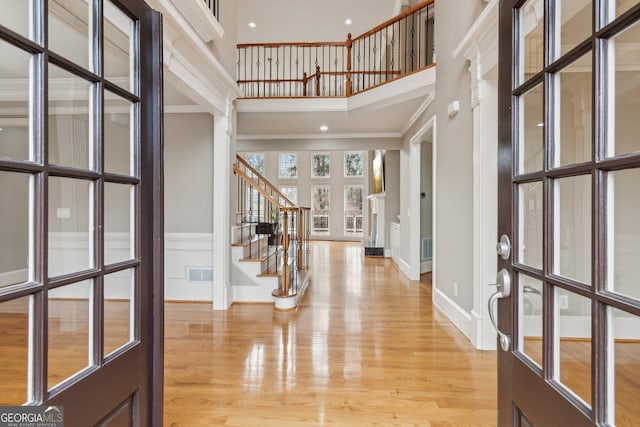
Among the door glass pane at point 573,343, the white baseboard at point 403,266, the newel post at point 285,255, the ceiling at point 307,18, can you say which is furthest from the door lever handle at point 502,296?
the ceiling at point 307,18

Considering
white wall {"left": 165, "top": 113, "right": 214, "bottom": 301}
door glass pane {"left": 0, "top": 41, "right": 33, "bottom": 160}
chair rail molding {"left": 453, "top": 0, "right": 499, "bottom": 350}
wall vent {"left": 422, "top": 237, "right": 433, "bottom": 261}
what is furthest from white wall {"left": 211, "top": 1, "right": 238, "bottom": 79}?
wall vent {"left": 422, "top": 237, "right": 433, "bottom": 261}

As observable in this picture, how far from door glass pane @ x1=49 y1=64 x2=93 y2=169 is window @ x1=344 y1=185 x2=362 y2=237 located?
11902 mm

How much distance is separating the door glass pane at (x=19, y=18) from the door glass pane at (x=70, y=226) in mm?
360

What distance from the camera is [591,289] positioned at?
77 cm

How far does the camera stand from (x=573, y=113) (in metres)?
1.03

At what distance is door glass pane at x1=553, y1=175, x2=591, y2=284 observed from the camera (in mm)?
878

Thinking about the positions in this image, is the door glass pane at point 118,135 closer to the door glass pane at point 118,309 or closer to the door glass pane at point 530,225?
the door glass pane at point 118,309

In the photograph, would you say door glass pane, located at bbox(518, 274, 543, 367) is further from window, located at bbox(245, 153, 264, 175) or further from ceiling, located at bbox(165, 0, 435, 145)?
window, located at bbox(245, 153, 264, 175)

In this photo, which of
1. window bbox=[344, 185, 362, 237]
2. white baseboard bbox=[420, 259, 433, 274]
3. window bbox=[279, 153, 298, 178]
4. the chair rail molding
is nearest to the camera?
the chair rail molding

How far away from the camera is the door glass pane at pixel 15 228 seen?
2.64ft

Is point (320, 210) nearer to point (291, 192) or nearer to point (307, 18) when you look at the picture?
point (291, 192)

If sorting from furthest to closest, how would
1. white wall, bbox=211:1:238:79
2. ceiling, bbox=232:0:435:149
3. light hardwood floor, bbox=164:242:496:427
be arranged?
ceiling, bbox=232:0:435:149, white wall, bbox=211:1:238:79, light hardwood floor, bbox=164:242:496:427

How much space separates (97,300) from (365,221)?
11.9 meters

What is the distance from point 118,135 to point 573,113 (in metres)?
1.52
